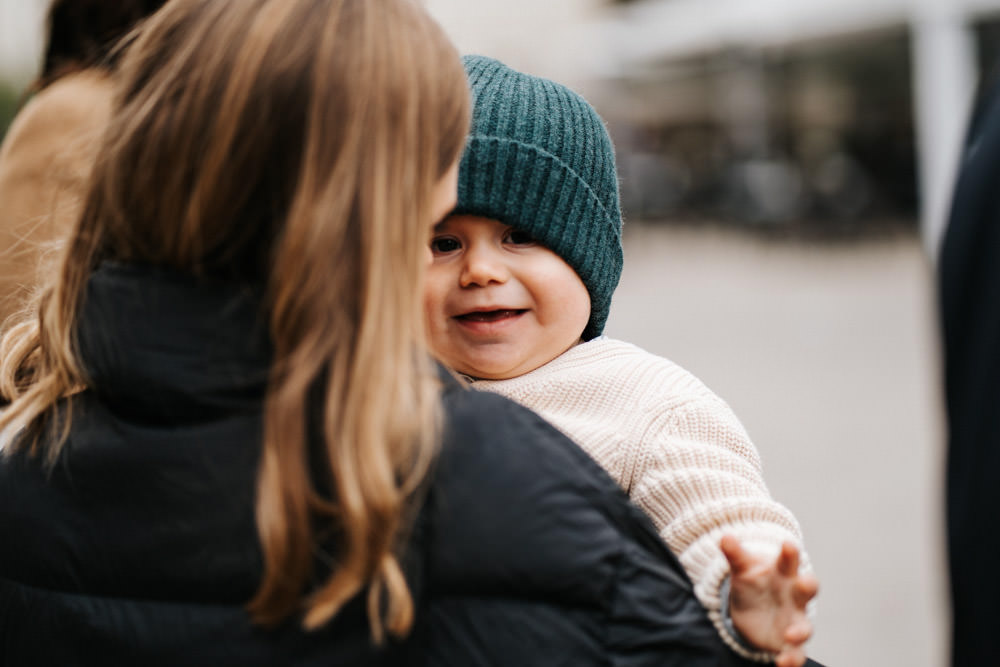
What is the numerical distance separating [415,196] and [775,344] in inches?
318

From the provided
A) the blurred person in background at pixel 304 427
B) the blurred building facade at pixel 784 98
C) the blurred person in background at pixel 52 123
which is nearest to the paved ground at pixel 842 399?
the blurred building facade at pixel 784 98

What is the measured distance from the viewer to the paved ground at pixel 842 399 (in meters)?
4.13

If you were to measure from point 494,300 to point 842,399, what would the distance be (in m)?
5.64

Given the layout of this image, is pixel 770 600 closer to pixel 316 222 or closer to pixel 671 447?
pixel 671 447

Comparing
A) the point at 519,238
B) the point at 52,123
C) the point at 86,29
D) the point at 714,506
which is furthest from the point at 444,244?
the point at 86,29

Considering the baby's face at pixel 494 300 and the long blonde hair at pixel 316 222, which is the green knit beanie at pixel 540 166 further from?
the long blonde hair at pixel 316 222

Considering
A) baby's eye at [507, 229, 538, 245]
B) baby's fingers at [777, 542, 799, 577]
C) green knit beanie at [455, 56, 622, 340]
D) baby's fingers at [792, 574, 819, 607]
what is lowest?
A: baby's fingers at [792, 574, 819, 607]

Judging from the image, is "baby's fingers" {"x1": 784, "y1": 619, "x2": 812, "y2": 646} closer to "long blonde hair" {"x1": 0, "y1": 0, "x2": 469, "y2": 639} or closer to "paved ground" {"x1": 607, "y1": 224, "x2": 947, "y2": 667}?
"long blonde hair" {"x1": 0, "y1": 0, "x2": 469, "y2": 639}

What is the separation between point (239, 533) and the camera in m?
1.14

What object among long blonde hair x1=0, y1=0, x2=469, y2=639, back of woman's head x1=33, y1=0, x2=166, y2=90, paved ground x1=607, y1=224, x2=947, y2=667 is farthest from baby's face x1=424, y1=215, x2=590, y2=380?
paved ground x1=607, y1=224, x2=947, y2=667

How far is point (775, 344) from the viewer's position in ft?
29.3

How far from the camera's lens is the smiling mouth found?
174 centimetres

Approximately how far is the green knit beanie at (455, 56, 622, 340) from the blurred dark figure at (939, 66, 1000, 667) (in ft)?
1.86

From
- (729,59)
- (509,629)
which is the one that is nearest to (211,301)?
(509,629)
